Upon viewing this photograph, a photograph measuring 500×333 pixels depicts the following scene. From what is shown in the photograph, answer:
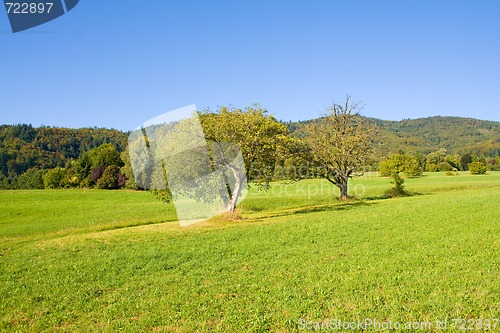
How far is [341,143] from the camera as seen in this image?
44.1m

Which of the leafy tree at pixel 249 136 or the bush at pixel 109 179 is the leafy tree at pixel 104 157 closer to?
the bush at pixel 109 179

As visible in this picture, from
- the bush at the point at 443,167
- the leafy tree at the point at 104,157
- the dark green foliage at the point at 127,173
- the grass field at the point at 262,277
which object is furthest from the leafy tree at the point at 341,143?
the bush at the point at 443,167

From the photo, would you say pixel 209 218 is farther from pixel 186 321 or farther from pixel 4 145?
pixel 4 145

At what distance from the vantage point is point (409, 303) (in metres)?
8.59

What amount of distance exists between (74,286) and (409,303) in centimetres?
954

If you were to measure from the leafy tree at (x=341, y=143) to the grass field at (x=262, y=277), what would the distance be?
21.7 meters

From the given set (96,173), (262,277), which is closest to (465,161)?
(96,173)

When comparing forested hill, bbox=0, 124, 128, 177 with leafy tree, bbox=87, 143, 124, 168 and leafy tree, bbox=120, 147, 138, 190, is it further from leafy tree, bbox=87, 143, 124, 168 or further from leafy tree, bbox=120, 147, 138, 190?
leafy tree, bbox=120, 147, 138, 190

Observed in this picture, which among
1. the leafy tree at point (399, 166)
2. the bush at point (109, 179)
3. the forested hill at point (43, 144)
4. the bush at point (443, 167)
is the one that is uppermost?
the forested hill at point (43, 144)

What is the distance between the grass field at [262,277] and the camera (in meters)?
8.38

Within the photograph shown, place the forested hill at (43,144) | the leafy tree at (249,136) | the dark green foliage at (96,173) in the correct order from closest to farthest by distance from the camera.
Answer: the leafy tree at (249,136)
the dark green foliage at (96,173)
the forested hill at (43,144)

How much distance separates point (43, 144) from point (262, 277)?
546 feet

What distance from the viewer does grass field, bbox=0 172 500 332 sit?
8375 millimetres

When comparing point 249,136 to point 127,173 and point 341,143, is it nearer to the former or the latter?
point 341,143
